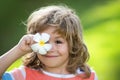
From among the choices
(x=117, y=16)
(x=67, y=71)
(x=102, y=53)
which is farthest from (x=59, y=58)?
(x=117, y=16)

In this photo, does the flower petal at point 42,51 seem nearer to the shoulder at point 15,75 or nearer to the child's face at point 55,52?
the child's face at point 55,52

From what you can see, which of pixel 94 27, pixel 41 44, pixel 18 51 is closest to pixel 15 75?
pixel 18 51

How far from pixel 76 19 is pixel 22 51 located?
452mm

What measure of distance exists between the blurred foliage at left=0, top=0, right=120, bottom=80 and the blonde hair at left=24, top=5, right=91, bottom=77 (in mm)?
2050

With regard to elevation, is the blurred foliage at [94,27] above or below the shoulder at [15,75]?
below

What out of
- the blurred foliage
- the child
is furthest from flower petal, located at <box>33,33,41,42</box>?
the blurred foliage

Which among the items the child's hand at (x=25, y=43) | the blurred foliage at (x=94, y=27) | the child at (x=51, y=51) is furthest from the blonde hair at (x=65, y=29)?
the blurred foliage at (x=94, y=27)

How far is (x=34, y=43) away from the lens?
3195 mm

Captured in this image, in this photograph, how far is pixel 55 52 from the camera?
330 centimetres

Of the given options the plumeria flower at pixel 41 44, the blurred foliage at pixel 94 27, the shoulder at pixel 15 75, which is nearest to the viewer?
the plumeria flower at pixel 41 44

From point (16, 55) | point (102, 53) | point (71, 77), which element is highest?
point (16, 55)

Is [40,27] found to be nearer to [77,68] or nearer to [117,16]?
[77,68]

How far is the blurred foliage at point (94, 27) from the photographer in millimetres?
5762

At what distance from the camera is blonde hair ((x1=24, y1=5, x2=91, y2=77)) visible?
3318mm
